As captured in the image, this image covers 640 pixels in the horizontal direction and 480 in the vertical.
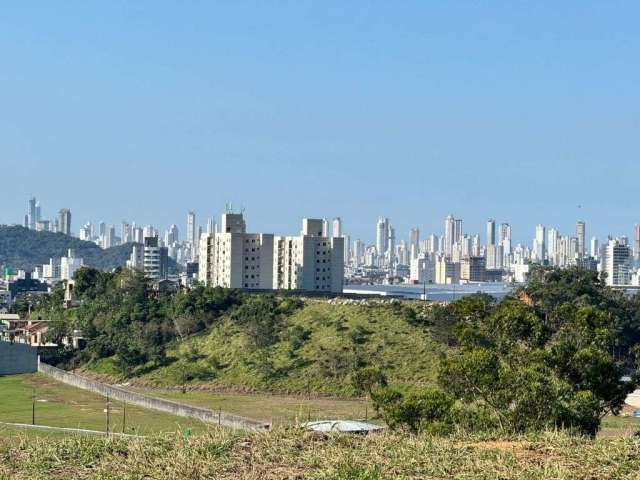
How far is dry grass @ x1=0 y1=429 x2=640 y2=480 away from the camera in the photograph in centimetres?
912

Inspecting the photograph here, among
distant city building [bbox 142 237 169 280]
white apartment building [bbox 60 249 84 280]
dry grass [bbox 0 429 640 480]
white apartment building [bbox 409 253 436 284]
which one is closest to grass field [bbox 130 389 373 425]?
dry grass [bbox 0 429 640 480]

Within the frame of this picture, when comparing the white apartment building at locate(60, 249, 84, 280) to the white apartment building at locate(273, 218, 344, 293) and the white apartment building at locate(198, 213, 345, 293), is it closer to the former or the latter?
the white apartment building at locate(198, 213, 345, 293)

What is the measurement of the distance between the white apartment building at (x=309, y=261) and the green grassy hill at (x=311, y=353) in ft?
63.6

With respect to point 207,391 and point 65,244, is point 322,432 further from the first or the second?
point 65,244

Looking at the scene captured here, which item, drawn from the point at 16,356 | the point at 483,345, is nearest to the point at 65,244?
the point at 16,356

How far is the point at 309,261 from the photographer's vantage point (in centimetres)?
6881

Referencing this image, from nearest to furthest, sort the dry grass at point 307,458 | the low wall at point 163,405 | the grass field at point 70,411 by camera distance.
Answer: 1. the dry grass at point 307,458
2. the low wall at point 163,405
3. the grass field at point 70,411

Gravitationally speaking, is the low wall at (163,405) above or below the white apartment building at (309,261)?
below

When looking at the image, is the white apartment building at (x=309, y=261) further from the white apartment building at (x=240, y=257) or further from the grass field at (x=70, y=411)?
the grass field at (x=70, y=411)

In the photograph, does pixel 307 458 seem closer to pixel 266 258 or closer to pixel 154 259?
pixel 266 258

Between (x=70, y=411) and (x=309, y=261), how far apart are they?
36727mm

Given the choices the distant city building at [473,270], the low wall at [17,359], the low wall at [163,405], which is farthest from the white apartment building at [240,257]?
the distant city building at [473,270]

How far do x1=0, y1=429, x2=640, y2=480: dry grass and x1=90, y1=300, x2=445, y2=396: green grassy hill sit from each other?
27.6 meters

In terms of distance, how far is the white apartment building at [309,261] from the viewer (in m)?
68.3
